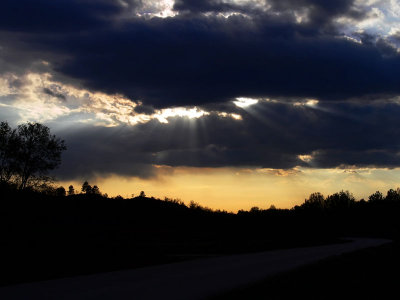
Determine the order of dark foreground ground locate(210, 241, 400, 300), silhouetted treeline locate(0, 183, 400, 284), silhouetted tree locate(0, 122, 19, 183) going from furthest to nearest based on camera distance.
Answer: silhouetted tree locate(0, 122, 19, 183) < silhouetted treeline locate(0, 183, 400, 284) < dark foreground ground locate(210, 241, 400, 300)

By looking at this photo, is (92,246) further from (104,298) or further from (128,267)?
(104,298)

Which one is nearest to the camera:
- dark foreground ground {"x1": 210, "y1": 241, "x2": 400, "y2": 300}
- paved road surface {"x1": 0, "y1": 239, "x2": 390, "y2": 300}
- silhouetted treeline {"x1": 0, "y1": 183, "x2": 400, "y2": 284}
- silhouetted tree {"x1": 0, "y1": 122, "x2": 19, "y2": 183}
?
paved road surface {"x1": 0, "y1": 239, "x2": 390, "y2": 300}

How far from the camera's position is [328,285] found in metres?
17.5

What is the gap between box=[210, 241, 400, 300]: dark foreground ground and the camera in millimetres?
14844

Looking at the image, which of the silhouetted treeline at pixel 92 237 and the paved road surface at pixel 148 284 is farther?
the silhouetted treeline at pixel 92 237

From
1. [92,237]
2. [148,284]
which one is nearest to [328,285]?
[148,284]

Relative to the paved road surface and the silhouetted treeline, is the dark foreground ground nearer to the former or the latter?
the paved road surface

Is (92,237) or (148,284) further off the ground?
(92,237)

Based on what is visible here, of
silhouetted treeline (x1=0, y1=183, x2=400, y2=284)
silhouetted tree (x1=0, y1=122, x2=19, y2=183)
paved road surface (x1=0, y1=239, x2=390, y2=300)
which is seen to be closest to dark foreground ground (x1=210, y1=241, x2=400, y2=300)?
paved road surface (x1=0, y1=239, x2=390, y2=300)

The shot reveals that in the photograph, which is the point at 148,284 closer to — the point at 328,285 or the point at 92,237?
the point at 328,285

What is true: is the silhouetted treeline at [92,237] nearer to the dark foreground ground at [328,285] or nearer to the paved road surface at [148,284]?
the paved road surface at [148,284]

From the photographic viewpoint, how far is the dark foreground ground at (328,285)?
48.7 ft

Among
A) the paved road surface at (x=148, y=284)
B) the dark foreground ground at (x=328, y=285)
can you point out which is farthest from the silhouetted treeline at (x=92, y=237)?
the dark foreground ground at (x=328, y=285)

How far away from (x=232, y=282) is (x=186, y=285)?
2.05 metres
